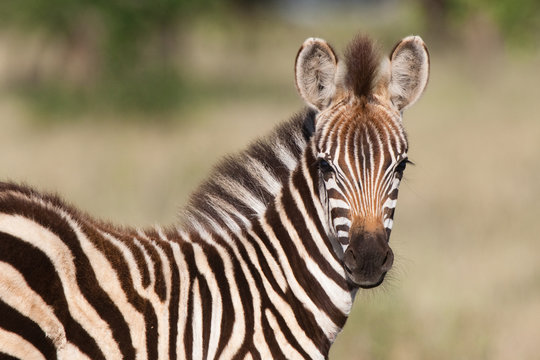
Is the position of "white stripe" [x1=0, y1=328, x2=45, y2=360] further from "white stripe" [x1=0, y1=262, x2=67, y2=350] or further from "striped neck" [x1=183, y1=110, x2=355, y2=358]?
"striped neck" [x1=183, y1=110, x2=355, y2=358]

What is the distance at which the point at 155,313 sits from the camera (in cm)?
418

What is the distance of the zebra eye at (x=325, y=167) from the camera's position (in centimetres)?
445

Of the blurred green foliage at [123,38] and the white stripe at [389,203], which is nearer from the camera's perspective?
the white stripe at [389,203]

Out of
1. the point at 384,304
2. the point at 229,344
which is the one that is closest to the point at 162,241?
the point at 229,344

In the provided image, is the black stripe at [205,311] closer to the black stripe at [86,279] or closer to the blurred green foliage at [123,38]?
the black stripe at [86,279]

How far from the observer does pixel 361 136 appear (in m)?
4.45

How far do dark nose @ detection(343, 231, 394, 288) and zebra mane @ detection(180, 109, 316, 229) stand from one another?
2.53ft

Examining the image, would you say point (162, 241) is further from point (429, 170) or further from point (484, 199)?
point (429, 170)

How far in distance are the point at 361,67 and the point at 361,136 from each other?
17.5 inches

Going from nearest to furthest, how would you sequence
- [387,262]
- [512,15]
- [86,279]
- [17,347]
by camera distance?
[17,347]
[86,279]
[387,262]
[512,15]

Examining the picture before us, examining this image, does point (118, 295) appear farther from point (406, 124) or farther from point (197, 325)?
point (406, 124)

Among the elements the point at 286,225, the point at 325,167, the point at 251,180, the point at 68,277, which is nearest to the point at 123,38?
the point at 251,180

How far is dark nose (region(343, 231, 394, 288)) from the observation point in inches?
165

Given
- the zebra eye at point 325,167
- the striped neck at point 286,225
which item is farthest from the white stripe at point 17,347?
the zebra eye at point 325,167
